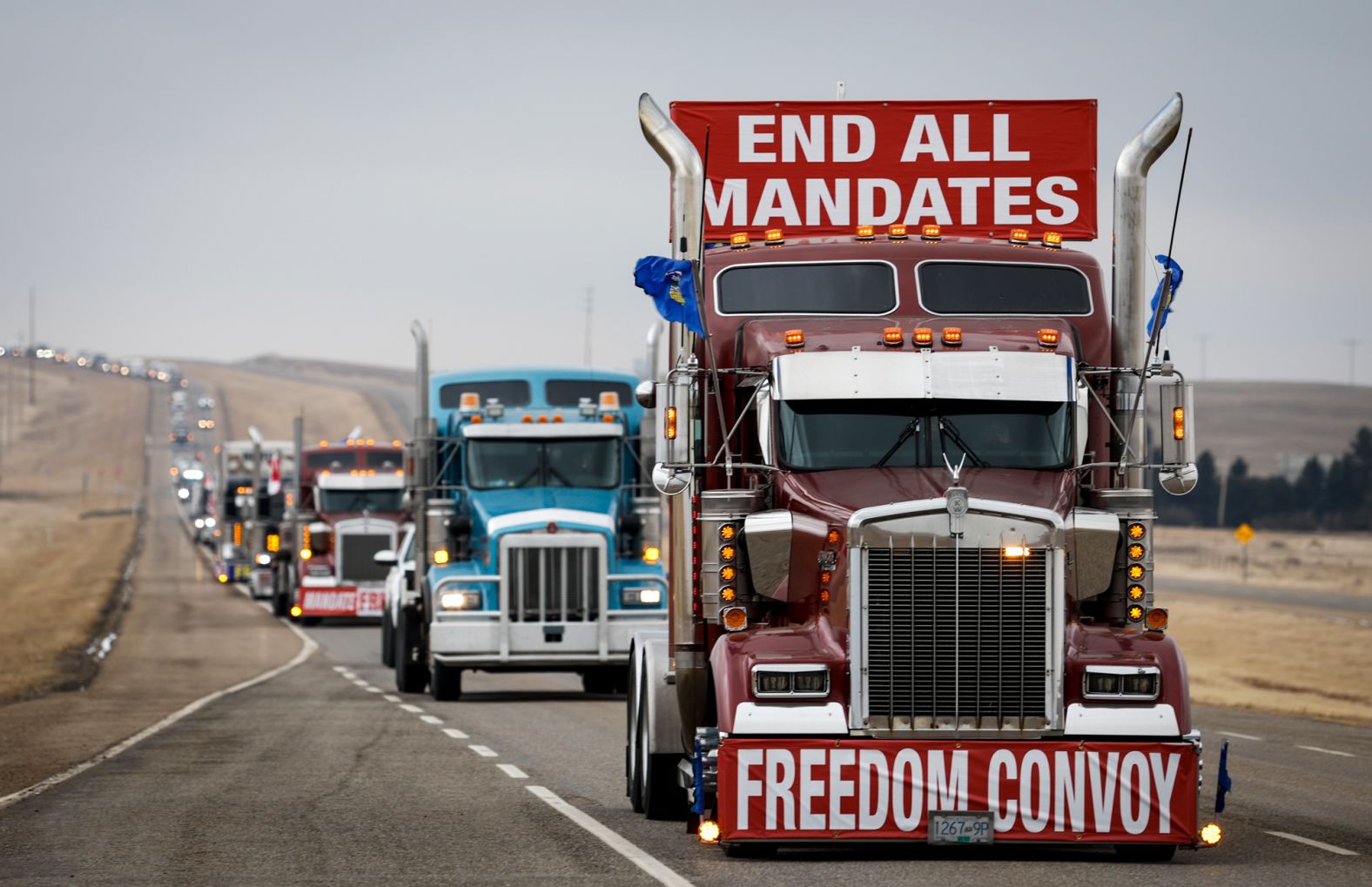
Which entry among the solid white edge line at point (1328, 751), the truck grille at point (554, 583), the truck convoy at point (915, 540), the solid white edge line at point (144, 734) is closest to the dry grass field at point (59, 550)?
the solid white edge line at point (144, 734)

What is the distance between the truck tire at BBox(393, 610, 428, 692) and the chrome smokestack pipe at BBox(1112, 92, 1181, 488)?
614 inches

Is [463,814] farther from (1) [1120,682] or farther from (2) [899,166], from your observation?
(2) [899,166]

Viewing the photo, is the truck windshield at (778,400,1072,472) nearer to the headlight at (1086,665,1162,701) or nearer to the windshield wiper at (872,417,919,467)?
the windshield wiper at (872,417,919,467)

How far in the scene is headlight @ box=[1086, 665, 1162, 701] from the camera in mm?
11516

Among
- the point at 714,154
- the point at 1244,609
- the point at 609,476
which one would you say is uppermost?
the point at 714,154

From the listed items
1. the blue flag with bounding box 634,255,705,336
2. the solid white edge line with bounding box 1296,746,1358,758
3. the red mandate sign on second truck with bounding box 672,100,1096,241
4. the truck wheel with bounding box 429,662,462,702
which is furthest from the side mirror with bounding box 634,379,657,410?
the truck wheel with bounding box 429,662,462,702

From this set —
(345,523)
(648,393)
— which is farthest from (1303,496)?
(648,393)

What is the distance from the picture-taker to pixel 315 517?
159 ft

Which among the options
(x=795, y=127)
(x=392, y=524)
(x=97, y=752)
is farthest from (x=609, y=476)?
(x=392, y=524)

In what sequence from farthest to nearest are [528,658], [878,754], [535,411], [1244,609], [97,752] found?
[1244,609] < [535,411] < [528,658] < [97,752] < [878,754]

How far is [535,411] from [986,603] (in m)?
16.2

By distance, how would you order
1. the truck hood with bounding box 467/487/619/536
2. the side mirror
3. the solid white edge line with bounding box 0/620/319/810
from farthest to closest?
the truck hood with bounding box 467/487/619/536, the solid white edge line with bounding box 0/620/319/810, the side mirror

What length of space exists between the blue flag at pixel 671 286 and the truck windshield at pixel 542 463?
1407 centimetres

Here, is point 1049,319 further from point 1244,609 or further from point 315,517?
point 1244,609
